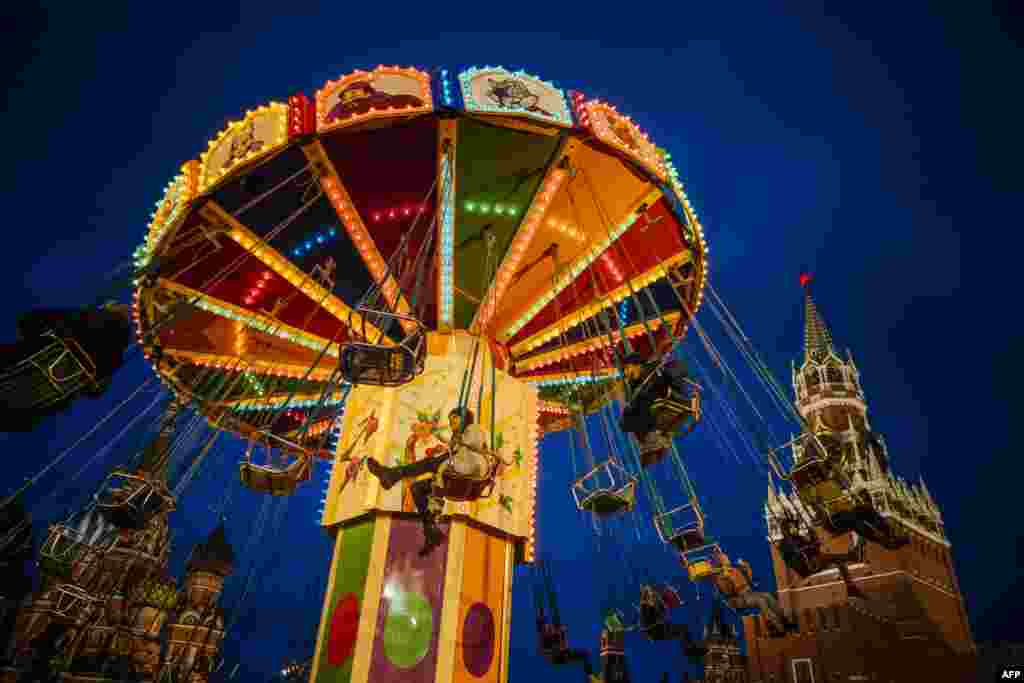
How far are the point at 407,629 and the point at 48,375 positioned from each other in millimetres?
5069

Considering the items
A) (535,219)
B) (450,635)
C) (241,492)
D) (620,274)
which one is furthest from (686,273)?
(241,492)

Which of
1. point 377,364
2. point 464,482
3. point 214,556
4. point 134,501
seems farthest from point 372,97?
point 214,556

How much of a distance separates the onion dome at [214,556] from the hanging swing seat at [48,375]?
20.1 metres

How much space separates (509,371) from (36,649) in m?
15.1

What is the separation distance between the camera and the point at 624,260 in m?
11.3

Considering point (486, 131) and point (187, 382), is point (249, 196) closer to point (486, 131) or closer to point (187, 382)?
point (486, 131)

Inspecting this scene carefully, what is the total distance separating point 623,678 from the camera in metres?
12.9

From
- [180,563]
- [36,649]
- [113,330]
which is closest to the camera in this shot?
[113,330]

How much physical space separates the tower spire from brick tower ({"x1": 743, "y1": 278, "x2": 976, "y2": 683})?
21.7 ft

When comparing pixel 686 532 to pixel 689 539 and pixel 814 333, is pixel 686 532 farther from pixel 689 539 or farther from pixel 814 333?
pixel 814 333

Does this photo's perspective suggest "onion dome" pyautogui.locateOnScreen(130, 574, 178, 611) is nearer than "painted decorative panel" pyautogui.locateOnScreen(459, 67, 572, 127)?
No

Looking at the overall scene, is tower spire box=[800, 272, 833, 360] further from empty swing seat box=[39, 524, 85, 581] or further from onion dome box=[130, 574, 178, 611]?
empty swing seat box=[39, 524, 85, 581]

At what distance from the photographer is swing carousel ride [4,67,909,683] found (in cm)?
779

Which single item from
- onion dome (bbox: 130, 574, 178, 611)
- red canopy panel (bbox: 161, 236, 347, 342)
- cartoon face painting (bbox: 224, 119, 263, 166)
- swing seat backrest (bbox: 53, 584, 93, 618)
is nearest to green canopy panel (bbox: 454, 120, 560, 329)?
red canopy panel (bbox: 161, 236, 347, 342)
